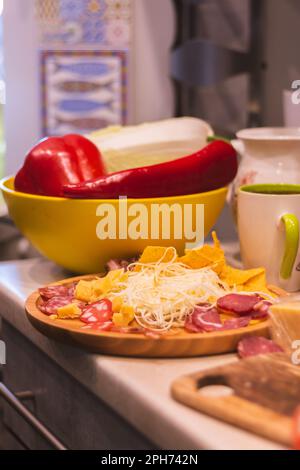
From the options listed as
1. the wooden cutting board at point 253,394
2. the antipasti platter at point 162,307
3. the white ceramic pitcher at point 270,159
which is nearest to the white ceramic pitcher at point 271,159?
the white ceramic pitcher at point 270,159

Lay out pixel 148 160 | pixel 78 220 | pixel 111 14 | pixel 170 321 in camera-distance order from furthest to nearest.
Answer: pixel 111 14, pixel 148 160, pixel 78 220, pixel 170 321

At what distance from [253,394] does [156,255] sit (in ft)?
1.13

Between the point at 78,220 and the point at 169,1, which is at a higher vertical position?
the point at 169,1

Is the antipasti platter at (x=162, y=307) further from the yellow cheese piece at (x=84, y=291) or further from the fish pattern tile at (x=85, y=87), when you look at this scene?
the fish pattern tile at (x=85, y=87)

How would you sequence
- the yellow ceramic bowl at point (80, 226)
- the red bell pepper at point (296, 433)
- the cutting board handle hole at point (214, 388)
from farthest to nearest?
the yellow ceramic bowl at point (80, 226) → the cutting board handle hole at point (214, 388) → the red bell pepper at point (296, 433)

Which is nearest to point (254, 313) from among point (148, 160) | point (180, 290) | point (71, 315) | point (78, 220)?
point (180, 290)

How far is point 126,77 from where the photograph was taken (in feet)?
7.49

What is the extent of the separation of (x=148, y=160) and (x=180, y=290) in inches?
14.9

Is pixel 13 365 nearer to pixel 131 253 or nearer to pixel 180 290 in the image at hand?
pixel 131 253

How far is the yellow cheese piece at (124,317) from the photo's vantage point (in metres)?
0.87

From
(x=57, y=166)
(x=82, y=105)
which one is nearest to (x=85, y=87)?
(x=82, y=105)

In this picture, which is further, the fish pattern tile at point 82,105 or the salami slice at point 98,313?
the fish pattern tile at point 82,105

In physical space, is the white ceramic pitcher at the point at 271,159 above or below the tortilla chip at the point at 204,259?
above

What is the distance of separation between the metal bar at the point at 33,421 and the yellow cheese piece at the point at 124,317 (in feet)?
0.49
